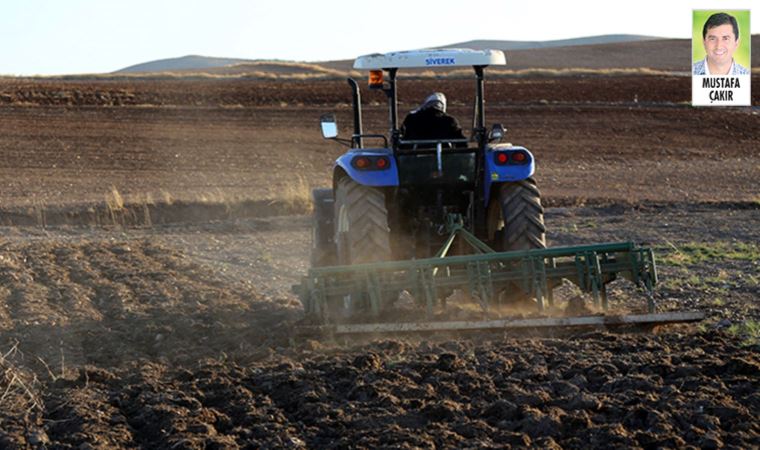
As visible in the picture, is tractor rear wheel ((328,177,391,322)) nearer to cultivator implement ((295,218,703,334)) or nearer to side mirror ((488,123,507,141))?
cultivator implement ((295,218,703,334))

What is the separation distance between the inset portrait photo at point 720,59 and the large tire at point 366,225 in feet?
63.7

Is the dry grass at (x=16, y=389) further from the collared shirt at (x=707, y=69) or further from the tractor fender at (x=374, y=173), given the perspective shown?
the collared shirt at (x=707, y=69)

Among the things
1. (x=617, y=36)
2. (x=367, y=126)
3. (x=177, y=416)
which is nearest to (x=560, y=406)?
(x=177, y=416)

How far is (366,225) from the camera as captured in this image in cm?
878

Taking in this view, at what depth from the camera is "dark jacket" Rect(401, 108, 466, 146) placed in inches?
367

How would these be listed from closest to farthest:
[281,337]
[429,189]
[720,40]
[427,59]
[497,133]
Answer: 1. [281,337]
2. [427,59]
3. [497,133]
4. [429,189]
5. [720,40]

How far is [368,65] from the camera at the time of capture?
9.13 m

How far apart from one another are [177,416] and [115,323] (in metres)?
3.09

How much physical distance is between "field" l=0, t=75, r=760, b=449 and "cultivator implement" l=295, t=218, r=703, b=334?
16 cm

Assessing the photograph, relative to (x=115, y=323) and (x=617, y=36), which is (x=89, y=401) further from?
(x=617, y=36)

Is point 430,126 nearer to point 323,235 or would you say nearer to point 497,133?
point 497,133

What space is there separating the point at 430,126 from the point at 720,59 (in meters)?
24.7

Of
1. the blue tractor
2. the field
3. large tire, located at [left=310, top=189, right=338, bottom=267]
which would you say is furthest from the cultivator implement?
large tire, located at [left=310, top=189, right=338, bottom=267]

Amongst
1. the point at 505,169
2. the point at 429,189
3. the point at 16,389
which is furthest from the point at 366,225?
the point at 16,389
